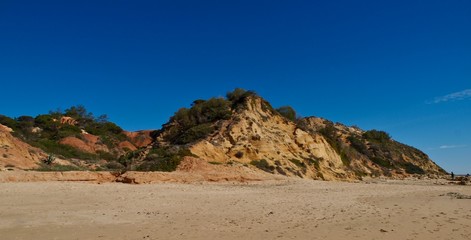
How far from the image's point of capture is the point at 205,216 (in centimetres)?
1034

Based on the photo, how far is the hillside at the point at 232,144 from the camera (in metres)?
27.2

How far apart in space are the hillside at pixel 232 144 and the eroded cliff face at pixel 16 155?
3.15m

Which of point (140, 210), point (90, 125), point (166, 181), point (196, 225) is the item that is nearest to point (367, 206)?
point (196, 225)

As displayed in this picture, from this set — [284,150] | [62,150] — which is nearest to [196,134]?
[284,150]

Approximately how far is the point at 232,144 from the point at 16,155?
1483cm

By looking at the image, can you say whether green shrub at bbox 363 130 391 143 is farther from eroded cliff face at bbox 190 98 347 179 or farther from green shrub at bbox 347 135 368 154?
eroded cliff face at bbox 190 98 347 179

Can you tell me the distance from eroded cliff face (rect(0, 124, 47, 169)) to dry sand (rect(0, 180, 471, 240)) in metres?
7.43

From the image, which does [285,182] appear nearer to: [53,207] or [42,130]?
[53,207]

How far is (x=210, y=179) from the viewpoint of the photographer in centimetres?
2080

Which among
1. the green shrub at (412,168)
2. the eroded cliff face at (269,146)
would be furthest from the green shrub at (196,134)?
the green shrub at (412,168)

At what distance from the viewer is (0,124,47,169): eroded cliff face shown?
21.7 metres

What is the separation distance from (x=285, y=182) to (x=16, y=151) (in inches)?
706

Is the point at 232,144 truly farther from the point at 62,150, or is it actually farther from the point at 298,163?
the point at 62,150

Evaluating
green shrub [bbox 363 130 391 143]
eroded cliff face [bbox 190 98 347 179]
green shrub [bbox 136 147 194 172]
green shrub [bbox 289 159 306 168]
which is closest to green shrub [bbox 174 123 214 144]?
eroded cliff face [bbox 190 98 347 179]
